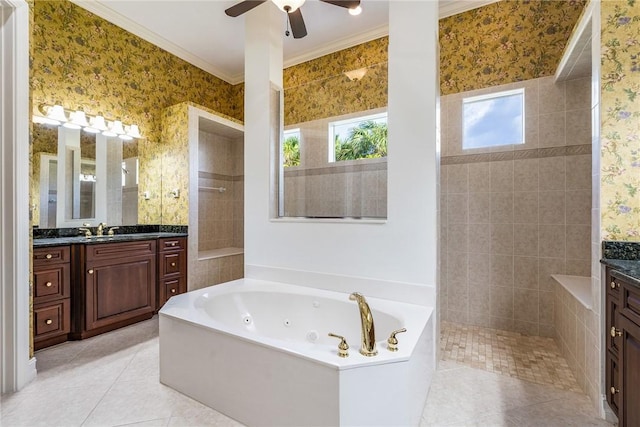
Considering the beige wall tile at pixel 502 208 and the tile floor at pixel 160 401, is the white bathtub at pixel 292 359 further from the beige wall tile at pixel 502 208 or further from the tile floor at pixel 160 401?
the beige wall tile at pixel 502 208

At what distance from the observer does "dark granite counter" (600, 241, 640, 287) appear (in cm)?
144

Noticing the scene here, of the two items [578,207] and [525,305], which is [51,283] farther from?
[578,207]

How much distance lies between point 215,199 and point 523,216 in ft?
12.4

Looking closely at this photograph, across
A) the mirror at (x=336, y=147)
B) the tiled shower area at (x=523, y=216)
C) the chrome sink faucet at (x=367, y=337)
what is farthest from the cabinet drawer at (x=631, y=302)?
the mirror at (x=336, y=147)

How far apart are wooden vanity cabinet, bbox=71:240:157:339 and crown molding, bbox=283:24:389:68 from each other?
286 centimetres

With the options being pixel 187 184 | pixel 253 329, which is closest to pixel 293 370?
pixel 253 329

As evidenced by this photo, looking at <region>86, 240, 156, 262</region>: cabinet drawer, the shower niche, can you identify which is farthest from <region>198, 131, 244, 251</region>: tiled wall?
<region>86, 240, 156, 262</region>: cabinet drawer

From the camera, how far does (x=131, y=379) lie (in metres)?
1.95

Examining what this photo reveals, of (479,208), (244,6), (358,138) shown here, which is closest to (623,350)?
(479,208)

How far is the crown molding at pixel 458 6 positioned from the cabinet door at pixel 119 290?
3.90m

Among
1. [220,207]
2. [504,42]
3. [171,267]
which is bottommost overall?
[171,267]

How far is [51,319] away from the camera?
234 centimetres

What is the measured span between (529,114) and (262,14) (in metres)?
2.54

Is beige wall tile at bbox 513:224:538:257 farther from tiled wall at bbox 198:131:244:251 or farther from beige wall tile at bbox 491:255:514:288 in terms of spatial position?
tiled wall at bbox 198:131:244:251
